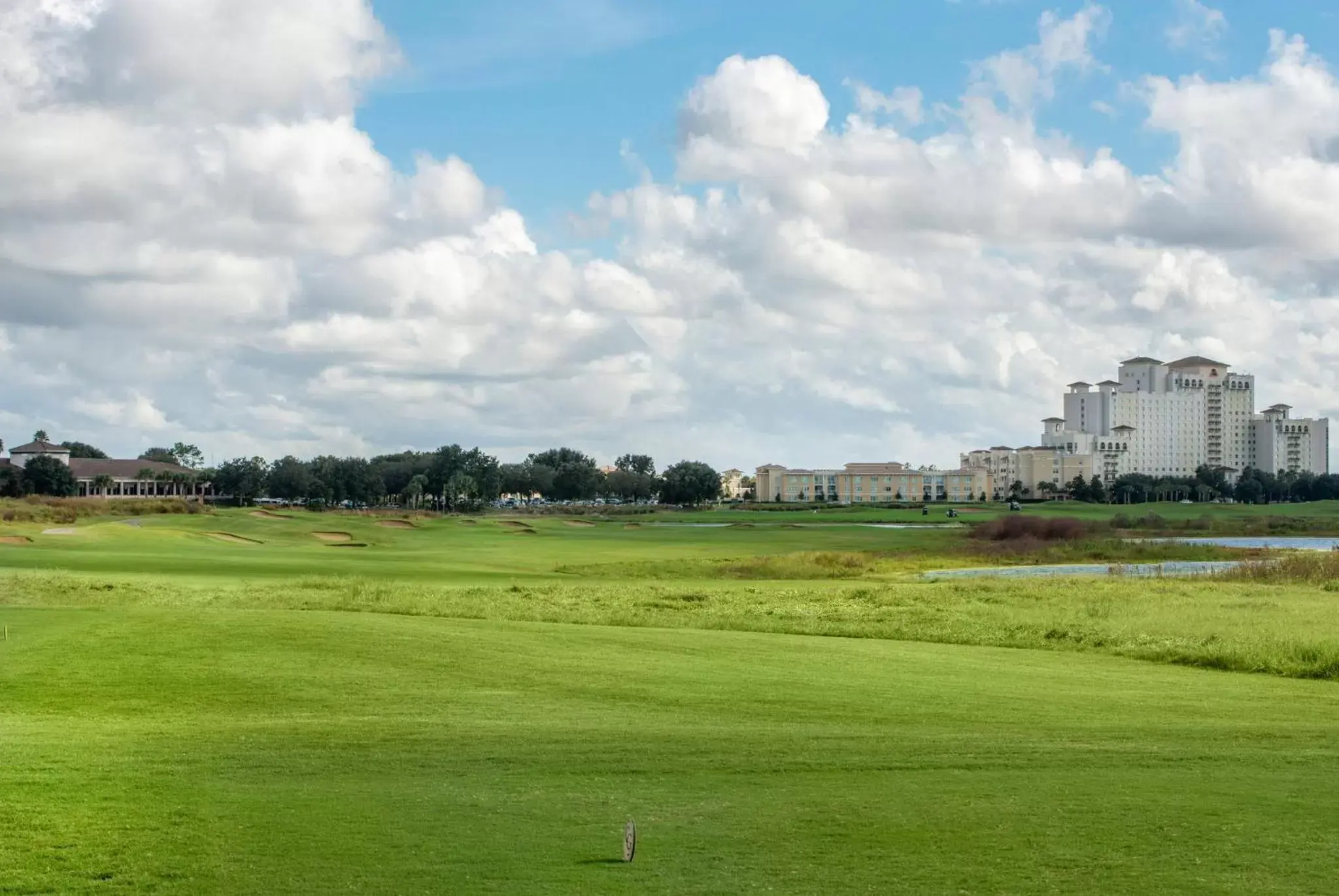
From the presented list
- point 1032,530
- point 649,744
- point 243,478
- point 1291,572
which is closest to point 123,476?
Result: point 243,478

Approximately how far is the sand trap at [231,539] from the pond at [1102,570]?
36.3 metres

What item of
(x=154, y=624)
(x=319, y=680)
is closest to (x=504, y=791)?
(x=319, y=680)

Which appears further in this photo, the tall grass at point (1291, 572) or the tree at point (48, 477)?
the tree at point (48, 477)

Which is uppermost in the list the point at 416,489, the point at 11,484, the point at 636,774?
the point at 416,489

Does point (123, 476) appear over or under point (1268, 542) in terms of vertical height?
over

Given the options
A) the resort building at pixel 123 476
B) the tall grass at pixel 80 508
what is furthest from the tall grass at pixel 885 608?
the resort building at pixel 123 476

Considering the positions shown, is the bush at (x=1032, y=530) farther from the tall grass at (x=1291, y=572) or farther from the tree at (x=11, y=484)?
the tree at (x=11, y=484)

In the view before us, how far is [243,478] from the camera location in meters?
178

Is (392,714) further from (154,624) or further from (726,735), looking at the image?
(154,624)

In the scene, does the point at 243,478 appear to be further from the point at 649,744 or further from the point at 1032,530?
the point at 649,744

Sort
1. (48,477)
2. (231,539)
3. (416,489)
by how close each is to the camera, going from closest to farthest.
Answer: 1. (231,539)
2. (48,477)
3. (416,489)

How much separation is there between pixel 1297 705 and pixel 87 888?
17050 millimetres

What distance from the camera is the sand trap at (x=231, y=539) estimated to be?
71412mm

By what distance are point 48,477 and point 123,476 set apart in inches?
1324
